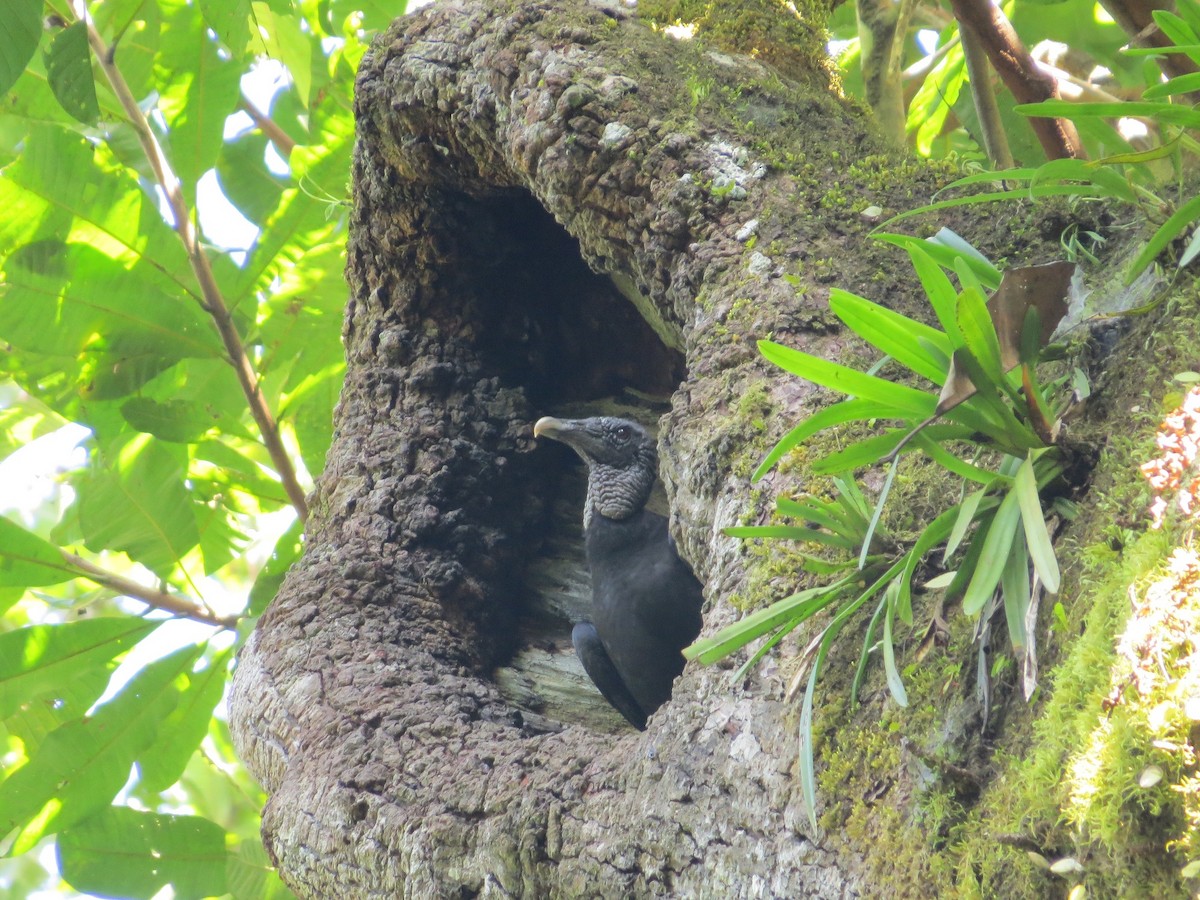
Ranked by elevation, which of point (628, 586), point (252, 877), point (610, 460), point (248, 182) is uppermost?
point (248, 182)

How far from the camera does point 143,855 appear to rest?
3.42m

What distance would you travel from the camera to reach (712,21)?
2.81m

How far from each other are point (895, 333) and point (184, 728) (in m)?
3.08

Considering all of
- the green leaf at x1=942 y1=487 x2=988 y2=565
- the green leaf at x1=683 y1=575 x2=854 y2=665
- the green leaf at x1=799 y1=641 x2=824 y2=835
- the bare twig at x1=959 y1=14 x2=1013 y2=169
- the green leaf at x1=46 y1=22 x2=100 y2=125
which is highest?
the green leaf at x1=46 y1=22 x2=100 y2=125

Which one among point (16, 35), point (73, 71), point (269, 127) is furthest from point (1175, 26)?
point (269, 127)

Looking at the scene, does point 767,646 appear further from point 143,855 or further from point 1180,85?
point 143,855

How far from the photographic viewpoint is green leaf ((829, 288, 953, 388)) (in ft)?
4.19

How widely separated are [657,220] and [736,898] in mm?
1369

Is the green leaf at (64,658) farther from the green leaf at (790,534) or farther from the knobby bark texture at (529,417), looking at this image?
the green leaf at (790,534)

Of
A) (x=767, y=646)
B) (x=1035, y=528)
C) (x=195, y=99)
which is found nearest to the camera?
(x=1035, y=528)

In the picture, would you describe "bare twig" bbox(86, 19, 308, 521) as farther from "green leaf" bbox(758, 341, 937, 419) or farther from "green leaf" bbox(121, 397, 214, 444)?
"green leaf" bbox(758, 341, 937, 419)

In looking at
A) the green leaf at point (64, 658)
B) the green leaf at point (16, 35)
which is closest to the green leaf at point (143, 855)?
the green leaf at point (64, 658)

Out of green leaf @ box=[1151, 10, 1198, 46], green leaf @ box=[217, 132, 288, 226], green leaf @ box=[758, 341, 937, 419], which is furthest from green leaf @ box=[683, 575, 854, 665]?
green leaf @ box=[217, 132, 288, 226]

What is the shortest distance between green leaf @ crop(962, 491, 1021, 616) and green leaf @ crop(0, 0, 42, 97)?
237cm
